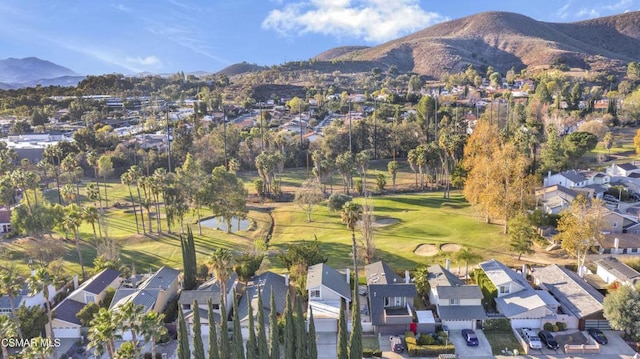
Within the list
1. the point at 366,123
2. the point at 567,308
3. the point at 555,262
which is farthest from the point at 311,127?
→ the point at 567,308

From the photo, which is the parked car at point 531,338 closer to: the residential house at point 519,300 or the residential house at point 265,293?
the residential house at point 519,300

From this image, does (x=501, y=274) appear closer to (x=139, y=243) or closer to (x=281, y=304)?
(x=281, y=304)

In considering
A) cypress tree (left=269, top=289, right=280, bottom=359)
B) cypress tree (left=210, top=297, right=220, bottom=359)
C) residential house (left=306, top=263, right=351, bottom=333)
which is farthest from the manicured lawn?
cypress tree (left=210, top=297, right=220, bottom=359)

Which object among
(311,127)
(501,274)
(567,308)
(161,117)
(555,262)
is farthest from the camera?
(161,117)

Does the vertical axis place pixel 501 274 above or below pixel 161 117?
below

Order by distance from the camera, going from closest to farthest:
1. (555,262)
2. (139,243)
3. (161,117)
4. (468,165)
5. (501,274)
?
1. (501,274)
2. (555,262)
3. (139,243)
4. (468,165)
5. (161,117)

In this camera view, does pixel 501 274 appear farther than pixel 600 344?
Yes

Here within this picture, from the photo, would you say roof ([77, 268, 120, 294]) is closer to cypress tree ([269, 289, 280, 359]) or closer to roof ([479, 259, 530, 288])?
cypress tree ([269, 289, 280, 359])
